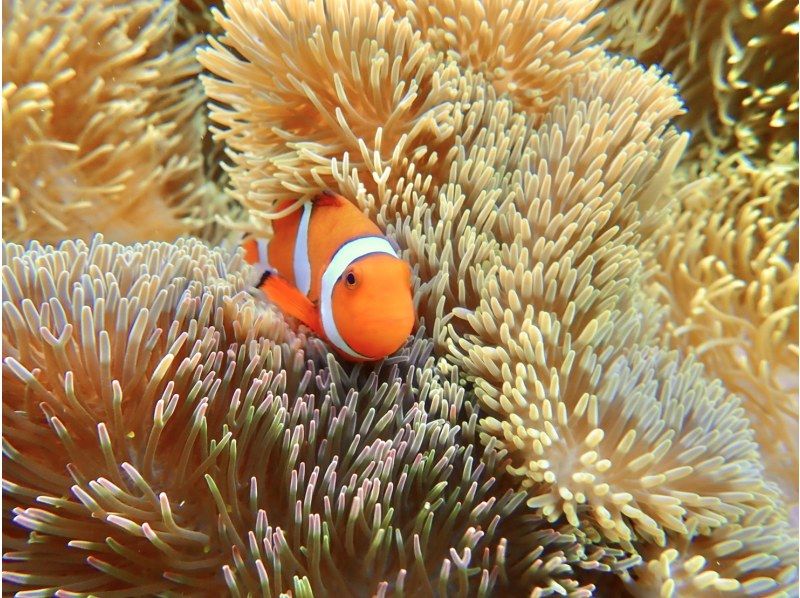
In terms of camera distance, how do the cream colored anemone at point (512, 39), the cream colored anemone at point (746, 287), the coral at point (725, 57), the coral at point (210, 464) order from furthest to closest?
the coral at point (725, 57)
the cream colored anemone at point (746, 287)
the cream colored anemone at point (512, 39)
the coral at point (210, 464)

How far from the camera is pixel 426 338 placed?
890 mm

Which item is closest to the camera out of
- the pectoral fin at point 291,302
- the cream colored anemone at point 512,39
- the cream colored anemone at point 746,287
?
the pectoral fin at point 291,302

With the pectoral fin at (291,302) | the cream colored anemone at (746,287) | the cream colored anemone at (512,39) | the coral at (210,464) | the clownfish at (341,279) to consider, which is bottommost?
the coral at (210,464)

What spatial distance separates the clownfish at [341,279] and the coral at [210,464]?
2.3 inches

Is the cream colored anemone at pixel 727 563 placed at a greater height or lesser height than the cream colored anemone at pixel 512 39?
lesser

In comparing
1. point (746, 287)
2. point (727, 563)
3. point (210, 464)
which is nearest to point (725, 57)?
point (746, 287)

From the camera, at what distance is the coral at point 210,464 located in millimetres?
639

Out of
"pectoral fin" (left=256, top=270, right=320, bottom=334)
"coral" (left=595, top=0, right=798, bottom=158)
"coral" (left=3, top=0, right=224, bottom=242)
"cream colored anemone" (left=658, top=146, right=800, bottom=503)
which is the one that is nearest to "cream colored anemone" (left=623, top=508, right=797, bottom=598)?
"cream colored anemone" (left=658, top=146, right=800, bottom=503)

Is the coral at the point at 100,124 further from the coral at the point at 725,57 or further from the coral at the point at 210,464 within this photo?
the coral at the point at 725,57

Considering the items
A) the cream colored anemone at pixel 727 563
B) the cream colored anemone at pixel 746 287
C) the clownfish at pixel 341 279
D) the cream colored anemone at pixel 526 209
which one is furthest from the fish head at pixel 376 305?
the cream colored anemone at pixel 746 287

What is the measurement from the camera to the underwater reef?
663 mm

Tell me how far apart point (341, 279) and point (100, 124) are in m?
0.78

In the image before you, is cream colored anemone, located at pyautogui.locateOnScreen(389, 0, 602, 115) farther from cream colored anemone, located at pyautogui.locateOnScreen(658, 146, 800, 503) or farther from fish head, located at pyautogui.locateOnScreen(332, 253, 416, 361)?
fish head, located at pyautogui.locateOnScreen(332, 253, 416, 361)

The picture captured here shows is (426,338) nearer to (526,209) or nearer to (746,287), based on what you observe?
(526,209)
